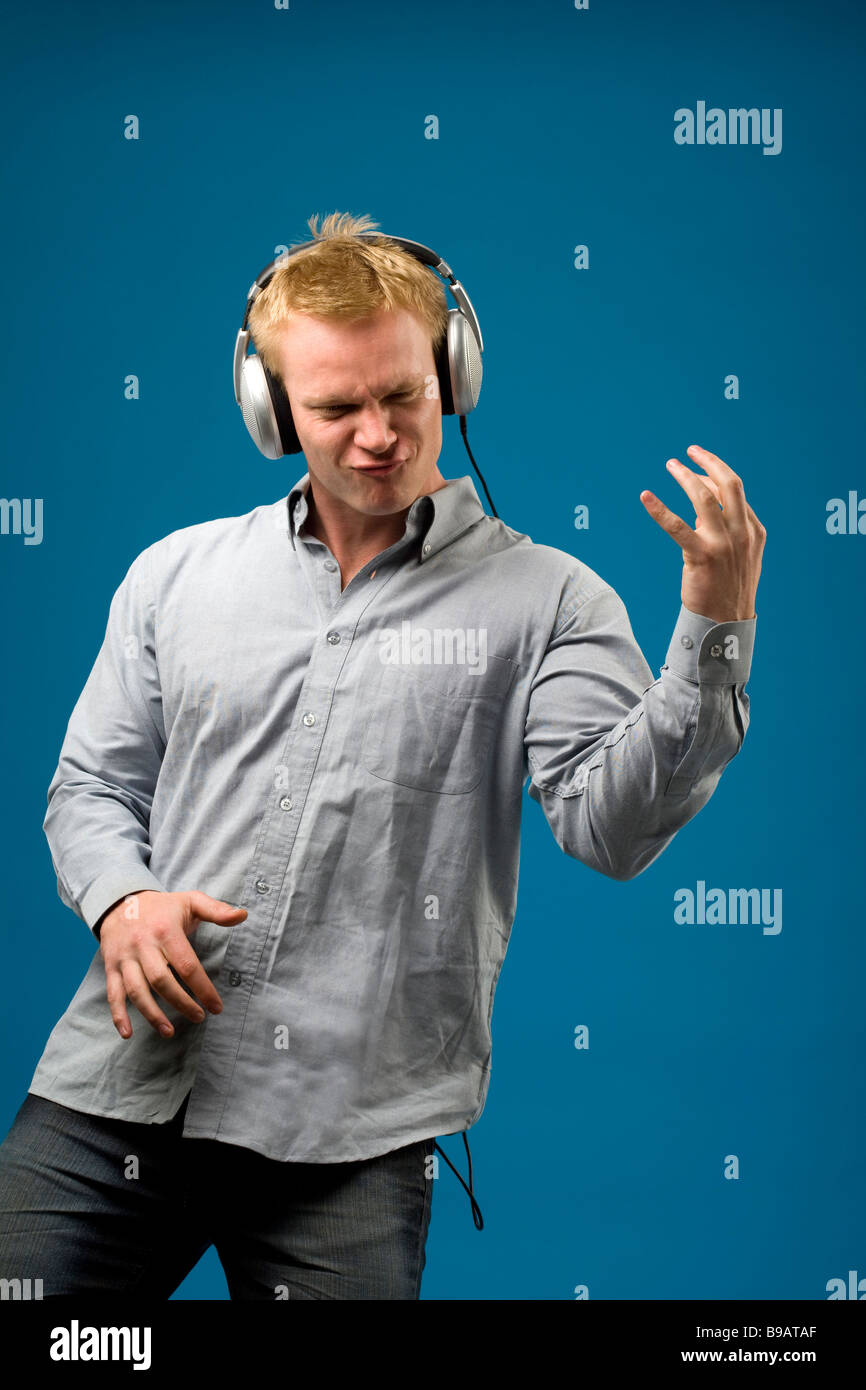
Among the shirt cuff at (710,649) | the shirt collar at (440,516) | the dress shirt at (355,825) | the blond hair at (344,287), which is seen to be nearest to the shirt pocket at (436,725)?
the dress shirt at (355,825)

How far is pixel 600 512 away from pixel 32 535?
1.18 metres

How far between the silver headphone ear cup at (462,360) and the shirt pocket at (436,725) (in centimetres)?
34

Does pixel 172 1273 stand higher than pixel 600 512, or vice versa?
pixel 600 512

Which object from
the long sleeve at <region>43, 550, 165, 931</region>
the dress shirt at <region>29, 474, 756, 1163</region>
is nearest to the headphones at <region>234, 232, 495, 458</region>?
the dress shirt at <region>29, 474, 756, 1163</region>

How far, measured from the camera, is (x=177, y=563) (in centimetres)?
161

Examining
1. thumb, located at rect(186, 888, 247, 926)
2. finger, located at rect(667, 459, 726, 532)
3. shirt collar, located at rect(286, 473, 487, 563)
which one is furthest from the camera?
shirt collar, located at rect(286, 473, 487, 563)

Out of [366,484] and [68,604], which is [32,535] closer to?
[68,604]

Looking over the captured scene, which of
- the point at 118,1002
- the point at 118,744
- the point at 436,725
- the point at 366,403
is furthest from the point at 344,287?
the point at 118,1002

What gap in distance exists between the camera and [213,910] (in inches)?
Answer: 51.8

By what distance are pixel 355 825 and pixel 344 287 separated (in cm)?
59

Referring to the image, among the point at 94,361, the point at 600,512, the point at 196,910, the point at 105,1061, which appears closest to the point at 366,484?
the point at 196,910

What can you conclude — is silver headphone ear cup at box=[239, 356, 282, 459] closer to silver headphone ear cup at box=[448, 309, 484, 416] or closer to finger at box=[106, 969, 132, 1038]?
silver headphone ear cup at box=[448, 309, 484, 416]

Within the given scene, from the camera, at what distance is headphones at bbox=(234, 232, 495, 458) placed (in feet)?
5.15
